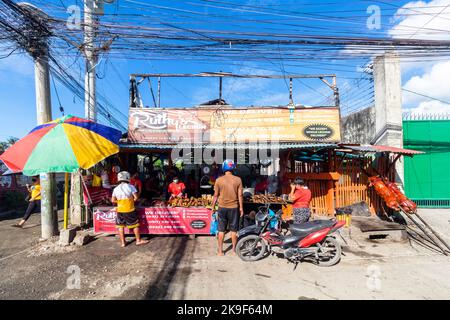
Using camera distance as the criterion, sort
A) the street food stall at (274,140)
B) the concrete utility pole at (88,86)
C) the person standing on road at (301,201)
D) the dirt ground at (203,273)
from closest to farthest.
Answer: the dirt ground at (203,273)
the person standing on road at (301,201)
the concrete utility pole at (88,86)
the street food stall at (274,140)

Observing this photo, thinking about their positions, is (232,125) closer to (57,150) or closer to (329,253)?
(329,253)

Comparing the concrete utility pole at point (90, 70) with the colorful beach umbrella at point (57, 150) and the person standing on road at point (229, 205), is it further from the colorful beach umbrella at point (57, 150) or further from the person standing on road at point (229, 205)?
the person standing on road at point (229, 205)

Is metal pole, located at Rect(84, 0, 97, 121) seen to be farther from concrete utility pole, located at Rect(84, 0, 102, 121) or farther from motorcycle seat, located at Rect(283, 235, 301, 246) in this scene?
motorcycle seat, located at Rect(283, 235, 301, 246)

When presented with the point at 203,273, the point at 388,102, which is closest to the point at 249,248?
the point at 203,273

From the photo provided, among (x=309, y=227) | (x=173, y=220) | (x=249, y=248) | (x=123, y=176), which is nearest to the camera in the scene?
(x=309, y=227)

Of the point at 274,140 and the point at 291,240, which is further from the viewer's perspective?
the point at 274,140

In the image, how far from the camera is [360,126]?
409 inches

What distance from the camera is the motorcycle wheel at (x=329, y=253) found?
14.4 feet

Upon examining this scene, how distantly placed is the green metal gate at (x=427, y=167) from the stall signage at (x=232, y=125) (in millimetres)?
3749

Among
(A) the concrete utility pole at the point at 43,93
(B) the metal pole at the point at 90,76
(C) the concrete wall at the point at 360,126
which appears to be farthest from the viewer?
(C) the concrete wall at the point at 360,126

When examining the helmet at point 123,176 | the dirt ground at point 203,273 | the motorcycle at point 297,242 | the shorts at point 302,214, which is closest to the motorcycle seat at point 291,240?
the motorcycle at point 297,242

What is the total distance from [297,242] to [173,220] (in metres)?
3.23
